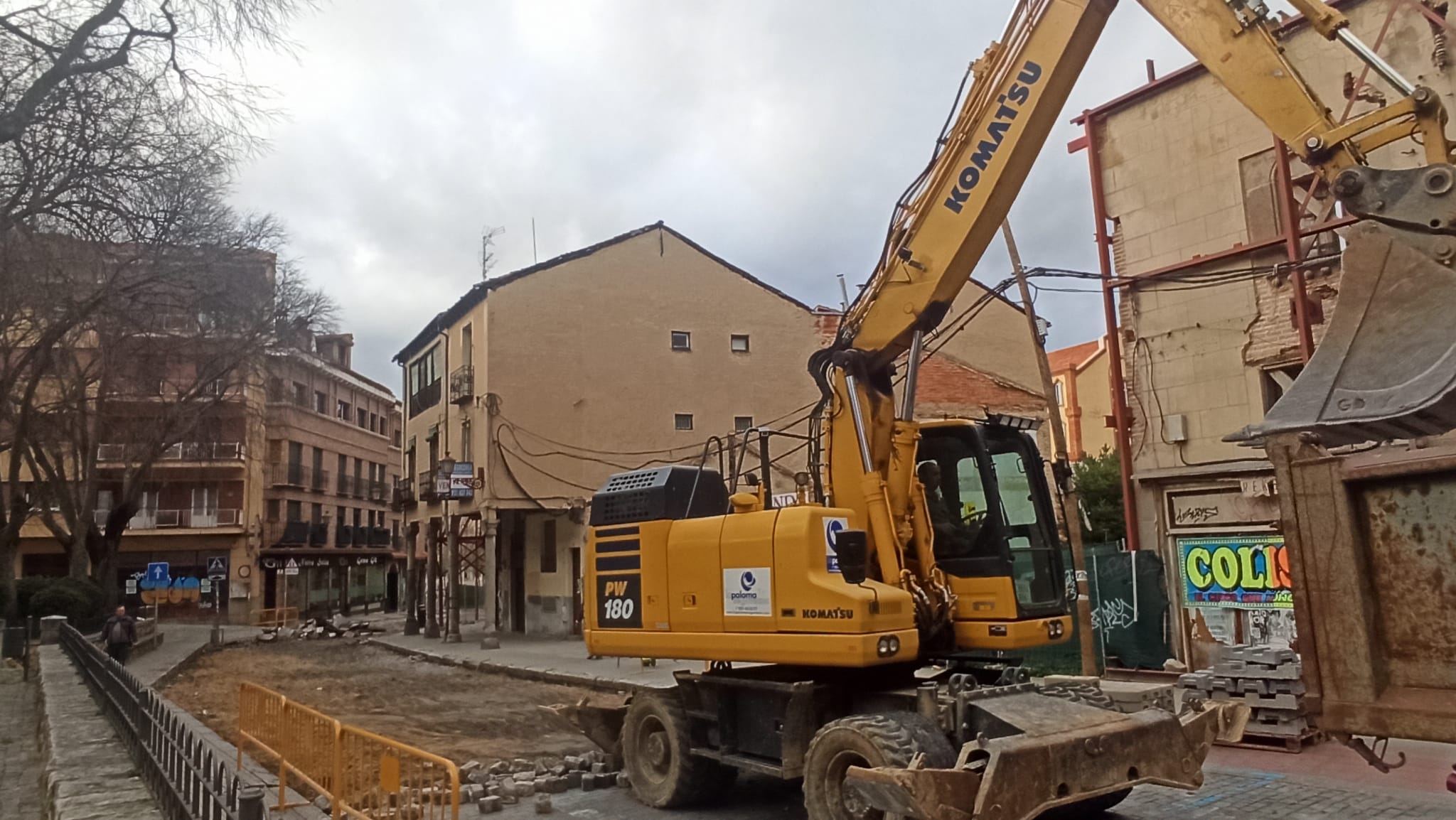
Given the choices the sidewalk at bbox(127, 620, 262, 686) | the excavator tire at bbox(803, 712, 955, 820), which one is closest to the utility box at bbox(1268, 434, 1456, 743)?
the excavator tire at bbox(803, 712, 955, 820)

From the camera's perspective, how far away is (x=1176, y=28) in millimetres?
6398

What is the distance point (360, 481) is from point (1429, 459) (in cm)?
5673

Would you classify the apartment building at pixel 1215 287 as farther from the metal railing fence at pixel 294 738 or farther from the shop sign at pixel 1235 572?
the metal railing fence at pixel 294 738

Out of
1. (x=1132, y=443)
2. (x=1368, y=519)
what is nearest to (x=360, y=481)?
(x=1132, y=443)

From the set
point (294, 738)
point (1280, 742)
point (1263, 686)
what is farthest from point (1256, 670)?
point (294, 738)

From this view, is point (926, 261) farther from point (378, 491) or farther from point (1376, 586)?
point (378, 491)

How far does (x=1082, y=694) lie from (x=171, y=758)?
21.9 feet

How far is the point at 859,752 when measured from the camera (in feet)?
21.0

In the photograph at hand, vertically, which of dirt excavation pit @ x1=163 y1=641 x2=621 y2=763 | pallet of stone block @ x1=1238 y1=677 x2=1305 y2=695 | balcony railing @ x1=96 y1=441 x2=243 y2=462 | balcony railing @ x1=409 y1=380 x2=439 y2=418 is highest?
balcony railing @ x1=409 y1=380 x2=439 y2=418

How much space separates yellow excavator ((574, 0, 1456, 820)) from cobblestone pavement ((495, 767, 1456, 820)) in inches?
14.6

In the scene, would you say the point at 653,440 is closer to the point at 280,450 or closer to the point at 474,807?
the point at 474,807

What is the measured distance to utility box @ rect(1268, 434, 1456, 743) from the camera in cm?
305

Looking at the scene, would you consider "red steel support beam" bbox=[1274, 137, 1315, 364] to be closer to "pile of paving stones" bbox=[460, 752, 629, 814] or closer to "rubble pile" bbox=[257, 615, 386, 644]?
"pile of paving stones" bbox=[460, 752, 629, 814]

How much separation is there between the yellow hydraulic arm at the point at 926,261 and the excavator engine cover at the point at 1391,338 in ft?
10.8
